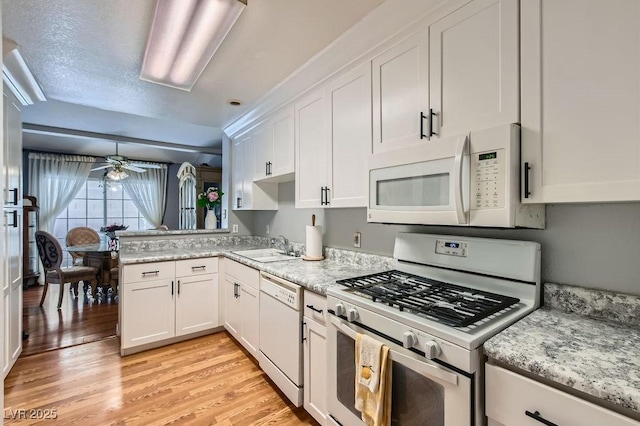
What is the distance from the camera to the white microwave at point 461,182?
1.14 meters

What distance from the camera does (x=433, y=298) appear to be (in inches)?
51.4

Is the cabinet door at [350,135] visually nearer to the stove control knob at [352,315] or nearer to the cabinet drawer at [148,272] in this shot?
the stove control knob at [352,315]

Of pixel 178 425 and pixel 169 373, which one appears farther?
pixel 169 373

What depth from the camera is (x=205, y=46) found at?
6.08 feet

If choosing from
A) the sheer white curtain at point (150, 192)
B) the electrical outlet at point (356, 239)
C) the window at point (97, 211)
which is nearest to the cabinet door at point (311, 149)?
the electrical outlet at point (356, 239)

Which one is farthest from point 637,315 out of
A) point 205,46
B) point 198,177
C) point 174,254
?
point 198,177

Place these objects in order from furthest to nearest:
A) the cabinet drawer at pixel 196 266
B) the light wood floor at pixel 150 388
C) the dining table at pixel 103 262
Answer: the dining table at pixel 103 262
the cabinet drawer at pixel 196 266
the light wood floor at pixel 150 388

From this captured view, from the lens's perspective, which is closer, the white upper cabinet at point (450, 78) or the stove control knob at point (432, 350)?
the stove control knob at point (432, 350)

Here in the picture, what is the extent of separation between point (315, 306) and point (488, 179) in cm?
111

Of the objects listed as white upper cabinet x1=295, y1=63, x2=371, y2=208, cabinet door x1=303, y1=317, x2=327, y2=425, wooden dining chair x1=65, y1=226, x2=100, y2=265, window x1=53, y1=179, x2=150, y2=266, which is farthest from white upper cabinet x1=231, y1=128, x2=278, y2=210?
wooden dining chair x1=65, y1=226, x2=100, y2=265

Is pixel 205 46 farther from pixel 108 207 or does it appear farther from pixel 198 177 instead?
pixel 108 207

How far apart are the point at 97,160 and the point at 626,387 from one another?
25.3 ft

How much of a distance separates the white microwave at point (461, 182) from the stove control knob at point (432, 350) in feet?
1.69

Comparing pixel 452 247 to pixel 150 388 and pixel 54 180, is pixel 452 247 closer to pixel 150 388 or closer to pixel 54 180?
pixel 150 388
